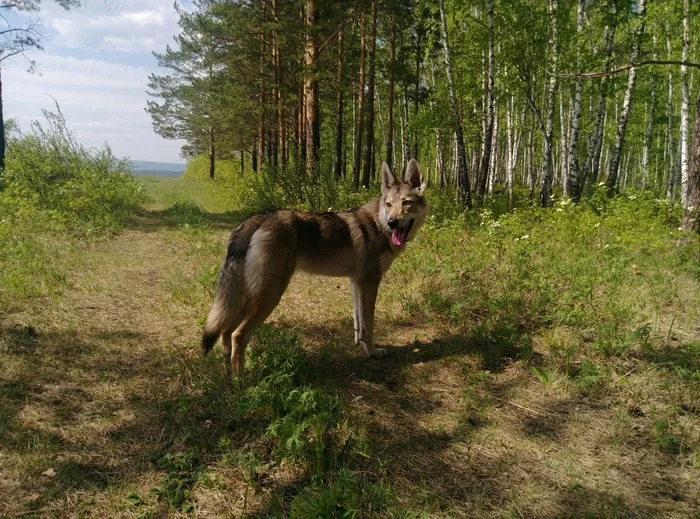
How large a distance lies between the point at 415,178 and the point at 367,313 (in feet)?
5.69

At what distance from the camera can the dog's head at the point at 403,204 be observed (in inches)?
180

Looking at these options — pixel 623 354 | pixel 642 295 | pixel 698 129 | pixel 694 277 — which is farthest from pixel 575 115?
pixel 623 354

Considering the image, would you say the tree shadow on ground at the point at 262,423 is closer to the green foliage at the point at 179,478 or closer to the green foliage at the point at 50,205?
the green foliage at the point at 179,478

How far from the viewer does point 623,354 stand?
3.96 meters

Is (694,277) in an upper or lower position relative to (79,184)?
lower

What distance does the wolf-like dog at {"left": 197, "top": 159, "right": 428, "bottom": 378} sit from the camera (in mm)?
3781

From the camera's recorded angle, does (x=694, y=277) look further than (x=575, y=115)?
No

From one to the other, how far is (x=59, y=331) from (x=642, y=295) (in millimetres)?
6795

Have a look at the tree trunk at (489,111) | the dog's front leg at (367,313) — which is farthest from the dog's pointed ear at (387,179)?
the tree trunk at (489,111)

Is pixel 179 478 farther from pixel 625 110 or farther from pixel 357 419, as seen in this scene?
pixel 625 110

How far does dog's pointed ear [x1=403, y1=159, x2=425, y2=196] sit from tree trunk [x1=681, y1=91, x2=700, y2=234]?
180 inches

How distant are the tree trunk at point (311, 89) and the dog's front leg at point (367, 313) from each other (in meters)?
8.70

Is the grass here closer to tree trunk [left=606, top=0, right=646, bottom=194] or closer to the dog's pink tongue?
the dog's pink tongue

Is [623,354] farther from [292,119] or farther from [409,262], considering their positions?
[292,119]
